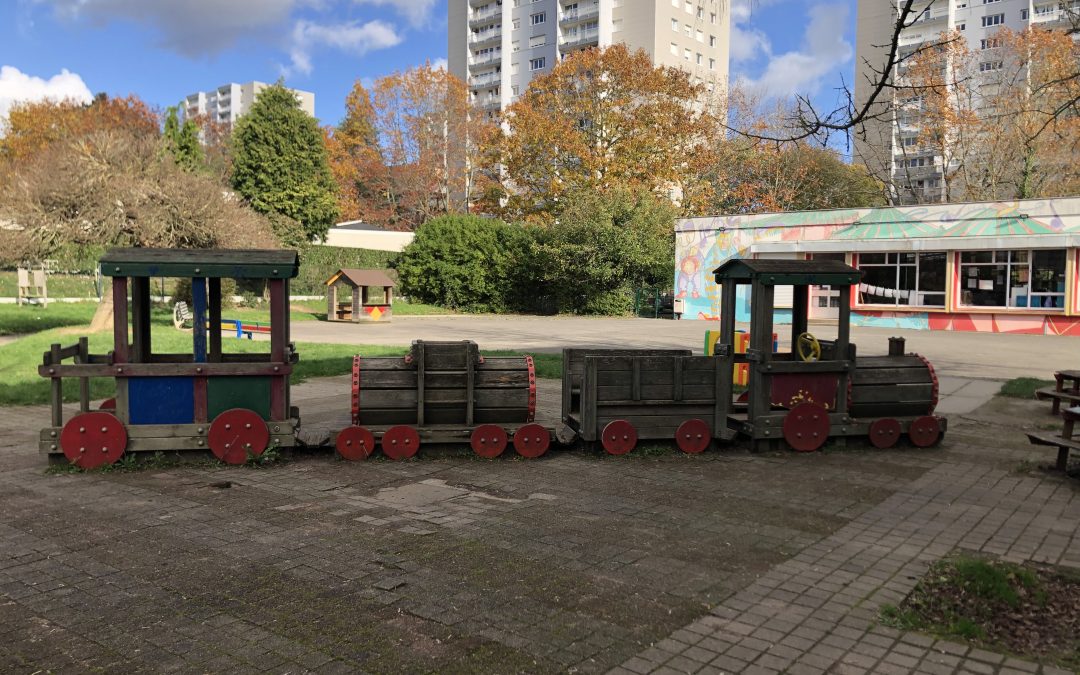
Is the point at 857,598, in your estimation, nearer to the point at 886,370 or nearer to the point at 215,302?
the point at 886,370

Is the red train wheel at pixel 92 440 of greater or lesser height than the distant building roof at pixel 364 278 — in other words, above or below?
below

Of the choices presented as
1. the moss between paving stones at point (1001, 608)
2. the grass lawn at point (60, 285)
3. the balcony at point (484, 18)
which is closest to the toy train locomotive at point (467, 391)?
the moss between paving stones at point (1001, 608)

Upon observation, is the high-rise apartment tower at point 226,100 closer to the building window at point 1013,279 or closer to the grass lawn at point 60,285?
the grass lawn at point 60,285

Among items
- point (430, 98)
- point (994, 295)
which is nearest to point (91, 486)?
point (994, 295)

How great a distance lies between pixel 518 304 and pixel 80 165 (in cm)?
2387

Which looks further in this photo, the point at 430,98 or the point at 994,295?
the point at 430,98

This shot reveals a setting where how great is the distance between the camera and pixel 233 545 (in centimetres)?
529

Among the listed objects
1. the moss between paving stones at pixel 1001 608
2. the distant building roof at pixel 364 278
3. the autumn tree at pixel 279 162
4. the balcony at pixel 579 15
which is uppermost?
the balcony at pixel 579 15

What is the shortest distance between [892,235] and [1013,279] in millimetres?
4335

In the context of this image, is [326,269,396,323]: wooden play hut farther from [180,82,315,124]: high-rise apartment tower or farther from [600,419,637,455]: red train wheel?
[180,82,315,124]: high-rise apartment tower

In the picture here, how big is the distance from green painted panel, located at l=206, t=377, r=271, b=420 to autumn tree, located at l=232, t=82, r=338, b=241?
38510mm

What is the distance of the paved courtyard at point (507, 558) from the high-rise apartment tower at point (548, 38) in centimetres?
6510

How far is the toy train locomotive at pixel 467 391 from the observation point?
24.3 ft

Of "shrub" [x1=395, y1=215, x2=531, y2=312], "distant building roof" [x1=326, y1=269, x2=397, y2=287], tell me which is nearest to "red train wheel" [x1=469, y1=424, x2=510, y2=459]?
"distant building roof" [x1=326, y1=269, x2=397, y2=287]
